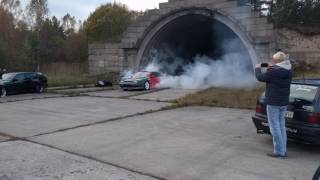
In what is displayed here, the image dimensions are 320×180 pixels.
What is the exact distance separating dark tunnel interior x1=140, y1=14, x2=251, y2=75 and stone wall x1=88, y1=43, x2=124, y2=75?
8.31 feet

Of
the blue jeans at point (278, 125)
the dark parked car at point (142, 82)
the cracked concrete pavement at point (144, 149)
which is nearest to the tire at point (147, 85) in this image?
the dark parked car at point (142, 82)

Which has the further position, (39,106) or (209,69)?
(209,69)

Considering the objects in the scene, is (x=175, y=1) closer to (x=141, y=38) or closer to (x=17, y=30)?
(x=141, y=38)

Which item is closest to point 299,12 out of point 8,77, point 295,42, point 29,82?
point 295,42


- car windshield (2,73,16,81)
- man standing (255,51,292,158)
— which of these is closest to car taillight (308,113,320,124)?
man standing (255,51,292,158)

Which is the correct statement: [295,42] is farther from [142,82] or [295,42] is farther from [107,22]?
[107,22]

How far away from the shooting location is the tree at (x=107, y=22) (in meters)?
60.0

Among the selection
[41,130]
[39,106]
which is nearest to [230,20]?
[39,106]

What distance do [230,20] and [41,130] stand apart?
A: 19.8 m

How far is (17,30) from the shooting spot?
56969 millimetres

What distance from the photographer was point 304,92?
28.9 ft

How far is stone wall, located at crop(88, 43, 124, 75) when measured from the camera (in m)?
35.5

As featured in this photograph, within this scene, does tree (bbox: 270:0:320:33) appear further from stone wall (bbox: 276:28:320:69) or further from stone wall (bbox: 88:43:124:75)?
stone wall (bbox: 88:43:124:75)

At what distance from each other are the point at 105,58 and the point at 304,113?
28.8 metres
